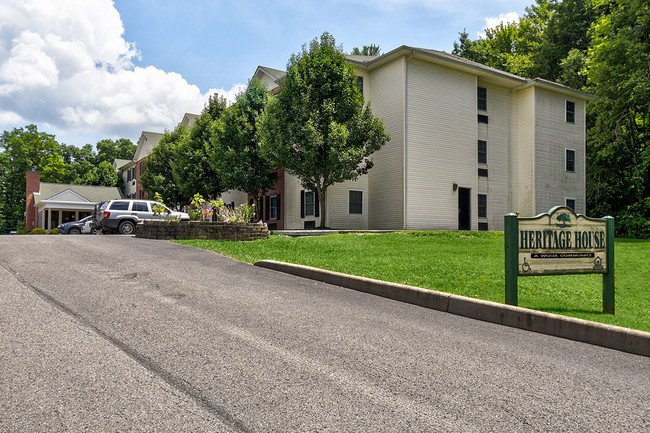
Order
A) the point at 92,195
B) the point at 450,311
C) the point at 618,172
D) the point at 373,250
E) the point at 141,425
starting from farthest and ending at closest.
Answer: the point at 92,195 < the point at 618,172 < the point at 373,250 < the point at 450,311 < the point at 141,425

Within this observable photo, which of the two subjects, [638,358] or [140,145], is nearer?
[638,358]

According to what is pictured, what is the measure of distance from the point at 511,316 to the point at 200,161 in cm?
2821

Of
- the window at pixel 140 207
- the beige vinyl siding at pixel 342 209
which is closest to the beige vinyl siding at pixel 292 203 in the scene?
the beige vinyl siding at pixel 342 209

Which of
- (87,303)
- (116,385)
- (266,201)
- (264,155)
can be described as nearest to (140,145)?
(266,201)

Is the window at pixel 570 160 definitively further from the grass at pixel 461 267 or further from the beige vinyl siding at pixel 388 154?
the grass at pixel 461 267

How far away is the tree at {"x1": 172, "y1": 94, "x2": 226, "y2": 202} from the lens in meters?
32.2

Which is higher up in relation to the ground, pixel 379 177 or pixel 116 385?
pixel 379 177

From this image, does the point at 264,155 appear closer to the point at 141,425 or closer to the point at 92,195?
the point at 141,425

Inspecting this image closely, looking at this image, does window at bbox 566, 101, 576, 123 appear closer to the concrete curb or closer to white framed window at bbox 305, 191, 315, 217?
white framed window at bbox 305, 191, 315, 217

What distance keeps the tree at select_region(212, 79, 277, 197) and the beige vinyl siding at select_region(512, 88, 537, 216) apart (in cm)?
1430

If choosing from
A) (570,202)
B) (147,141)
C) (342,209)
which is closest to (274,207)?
(342,209)

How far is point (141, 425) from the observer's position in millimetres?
3182

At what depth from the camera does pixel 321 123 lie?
21.7m

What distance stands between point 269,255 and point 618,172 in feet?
94.6
